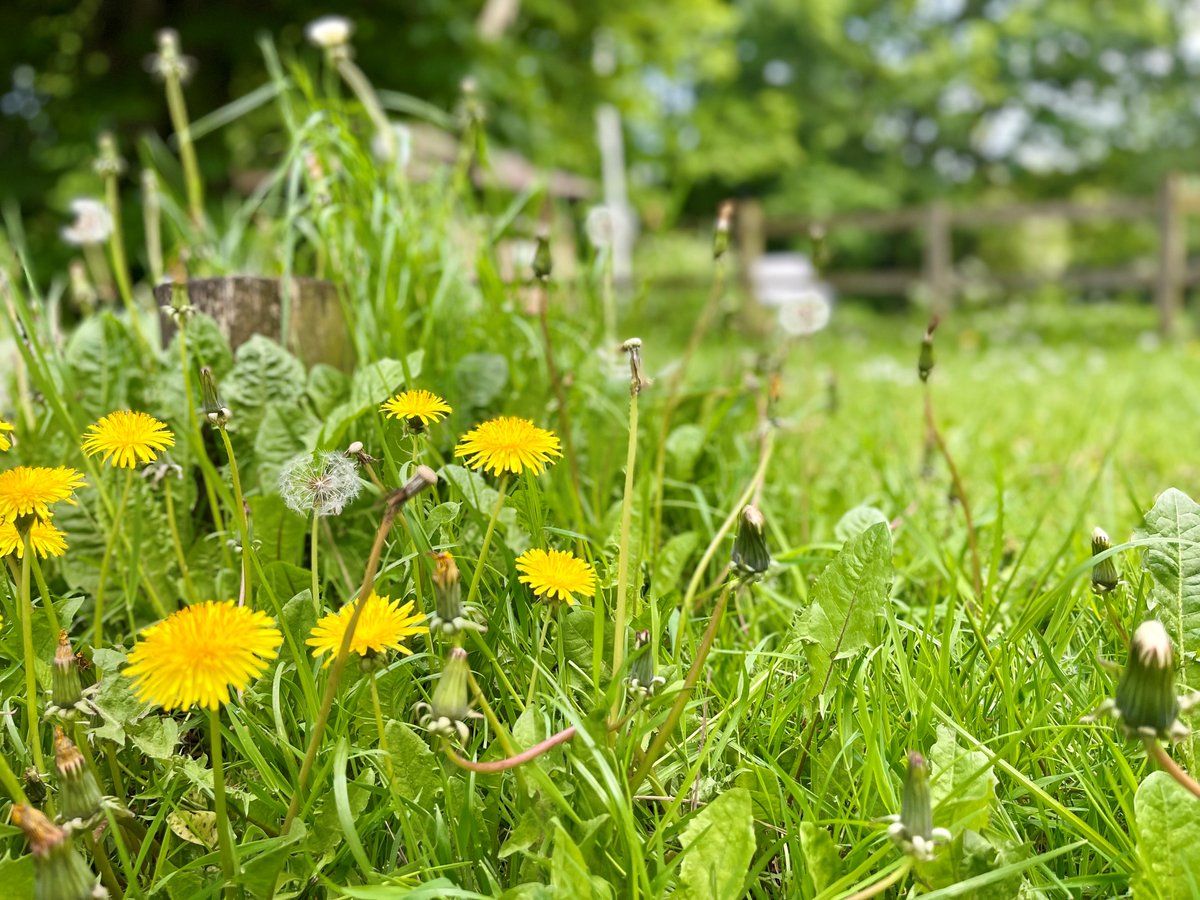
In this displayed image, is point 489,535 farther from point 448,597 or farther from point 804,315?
point 804,315

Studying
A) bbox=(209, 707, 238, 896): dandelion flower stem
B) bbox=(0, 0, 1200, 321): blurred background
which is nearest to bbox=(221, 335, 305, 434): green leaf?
bbox=(209, 707, 238, 896): dandelion flower stem

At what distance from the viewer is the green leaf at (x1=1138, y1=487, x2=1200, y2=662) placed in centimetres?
97

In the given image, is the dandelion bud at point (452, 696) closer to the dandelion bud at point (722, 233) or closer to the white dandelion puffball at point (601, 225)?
the dandelion bud at point (722, 233)

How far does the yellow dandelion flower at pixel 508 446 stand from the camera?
0.82 metres

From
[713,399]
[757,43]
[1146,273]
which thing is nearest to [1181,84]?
[757,43]

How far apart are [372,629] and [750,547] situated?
11.5 inches

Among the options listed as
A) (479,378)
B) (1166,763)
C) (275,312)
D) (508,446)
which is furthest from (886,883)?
(275,312)

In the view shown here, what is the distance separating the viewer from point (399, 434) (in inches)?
45.7

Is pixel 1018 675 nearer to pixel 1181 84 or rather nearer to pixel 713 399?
pixel 713 399

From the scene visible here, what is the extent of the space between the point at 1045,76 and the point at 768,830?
82.6 ft

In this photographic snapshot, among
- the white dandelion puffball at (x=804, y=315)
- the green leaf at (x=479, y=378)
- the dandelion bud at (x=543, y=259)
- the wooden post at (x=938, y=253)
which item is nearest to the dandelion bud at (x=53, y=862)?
the dandelion bud at (x=543, y=259)

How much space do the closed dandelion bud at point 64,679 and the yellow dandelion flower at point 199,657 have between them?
103 mm

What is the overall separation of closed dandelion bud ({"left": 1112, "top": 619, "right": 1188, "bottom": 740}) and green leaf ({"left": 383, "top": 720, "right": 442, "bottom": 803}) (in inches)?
21.2

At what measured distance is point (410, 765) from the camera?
860 millimetres
